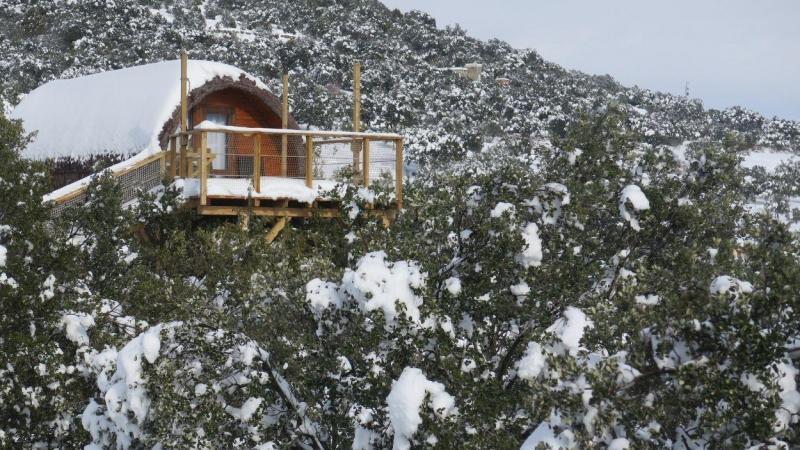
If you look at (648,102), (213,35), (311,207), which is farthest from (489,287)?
(648,102)

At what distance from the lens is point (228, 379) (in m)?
7.70

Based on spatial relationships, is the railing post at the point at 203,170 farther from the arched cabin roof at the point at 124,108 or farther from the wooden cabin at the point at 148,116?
the arched cabin roof at the point at 124,108

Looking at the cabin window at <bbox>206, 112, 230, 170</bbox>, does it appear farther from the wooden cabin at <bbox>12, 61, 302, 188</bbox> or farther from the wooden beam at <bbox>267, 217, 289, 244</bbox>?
the wooden beam at <bbox>267, 217, 289, 244</bbox>

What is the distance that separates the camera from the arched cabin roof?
70.9 ft

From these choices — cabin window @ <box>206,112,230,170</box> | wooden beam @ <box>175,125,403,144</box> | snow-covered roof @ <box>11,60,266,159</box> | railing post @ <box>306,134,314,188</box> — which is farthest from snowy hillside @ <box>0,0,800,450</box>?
snow-covered roof @ <box>11,60,266,159</box>

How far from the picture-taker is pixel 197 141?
2173 cm

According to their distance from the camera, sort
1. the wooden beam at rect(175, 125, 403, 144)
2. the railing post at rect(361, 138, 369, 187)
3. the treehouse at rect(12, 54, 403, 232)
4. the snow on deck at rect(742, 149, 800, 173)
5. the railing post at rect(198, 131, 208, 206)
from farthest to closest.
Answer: the snow on deck at rect(742, 149, 800, 173), the railing post at rect(361, 138, 369, 187), the treehouse at rect(12, 54, 403, 232), the wooden beam at rect(175, 125, 403, 144), the railing post at rect(198, 131, 208, 206)

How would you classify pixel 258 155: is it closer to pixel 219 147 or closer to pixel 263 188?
pixel 263 188

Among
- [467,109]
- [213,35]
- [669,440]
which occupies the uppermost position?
[213,35]

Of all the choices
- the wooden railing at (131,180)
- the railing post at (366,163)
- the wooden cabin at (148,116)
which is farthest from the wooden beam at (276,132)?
the wooden cabin at (148,116)

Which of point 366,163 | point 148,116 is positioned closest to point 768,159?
point 148,116

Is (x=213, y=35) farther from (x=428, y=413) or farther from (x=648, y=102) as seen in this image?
(x=428, y=413)

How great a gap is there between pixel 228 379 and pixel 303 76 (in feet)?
165

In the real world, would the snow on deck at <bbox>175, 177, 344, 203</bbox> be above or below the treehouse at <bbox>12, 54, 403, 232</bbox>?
below
